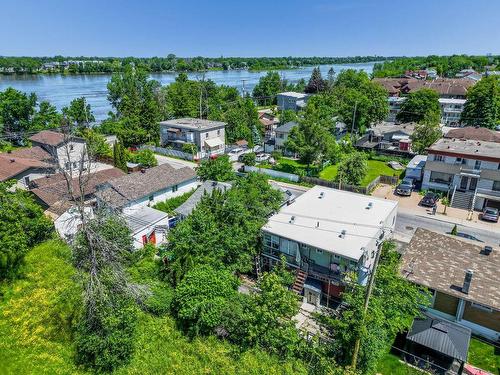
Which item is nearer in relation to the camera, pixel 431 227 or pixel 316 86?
pixel 431 227

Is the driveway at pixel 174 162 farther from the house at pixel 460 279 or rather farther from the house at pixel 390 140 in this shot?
the house at pixel 460 279

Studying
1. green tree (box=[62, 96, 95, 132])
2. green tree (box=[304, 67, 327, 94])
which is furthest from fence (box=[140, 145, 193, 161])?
green tree (box=[304, 67, 327, 94])

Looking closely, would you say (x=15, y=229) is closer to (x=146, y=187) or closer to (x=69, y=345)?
(x=69, y=345)

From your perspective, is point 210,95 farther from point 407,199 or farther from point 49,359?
point 49,359

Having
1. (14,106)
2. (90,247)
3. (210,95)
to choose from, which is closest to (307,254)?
(90,247)

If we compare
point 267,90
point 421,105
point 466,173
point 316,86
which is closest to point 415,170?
point 466,173

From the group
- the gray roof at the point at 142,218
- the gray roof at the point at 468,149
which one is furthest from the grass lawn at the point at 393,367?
the gray roof at the point at 468,149
